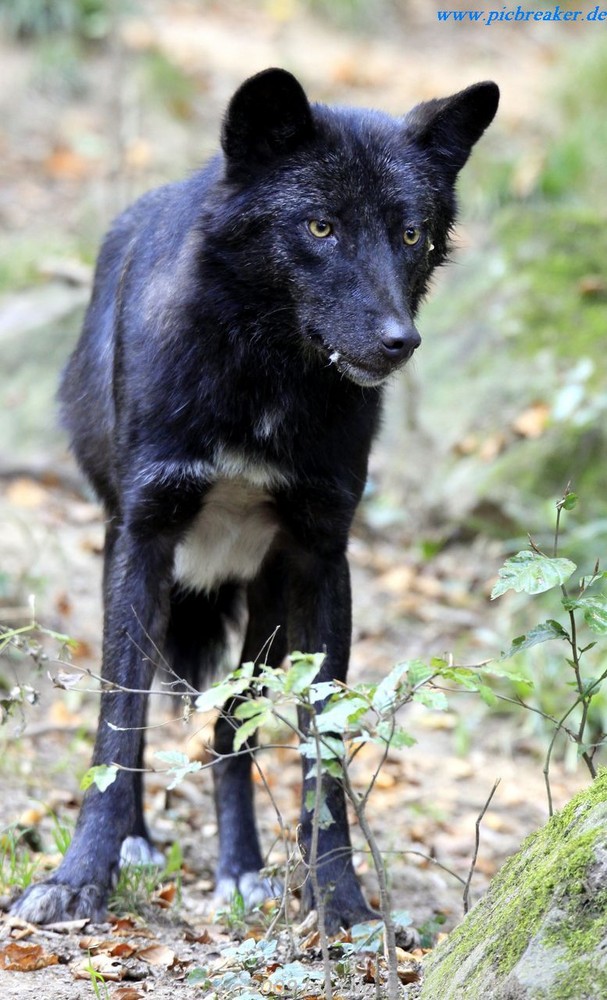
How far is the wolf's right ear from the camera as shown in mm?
3283

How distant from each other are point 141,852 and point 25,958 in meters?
1.17

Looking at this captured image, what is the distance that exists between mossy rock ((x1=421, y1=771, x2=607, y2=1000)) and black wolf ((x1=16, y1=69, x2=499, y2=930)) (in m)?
0.87

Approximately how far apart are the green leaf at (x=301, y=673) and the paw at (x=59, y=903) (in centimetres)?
149

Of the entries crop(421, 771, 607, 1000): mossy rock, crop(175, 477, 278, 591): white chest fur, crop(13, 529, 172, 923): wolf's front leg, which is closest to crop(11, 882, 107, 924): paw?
crop(13, 529, 172, 923): wolf's front leg

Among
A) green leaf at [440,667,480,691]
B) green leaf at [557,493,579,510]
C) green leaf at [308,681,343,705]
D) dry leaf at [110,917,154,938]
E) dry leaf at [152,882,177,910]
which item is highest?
green leaf at [557,493,579,510]

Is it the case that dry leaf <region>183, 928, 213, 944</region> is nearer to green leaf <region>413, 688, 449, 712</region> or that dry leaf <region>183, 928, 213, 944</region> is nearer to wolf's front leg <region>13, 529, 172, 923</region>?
wolf's front leg <region>13, 529, 172, 923</region>

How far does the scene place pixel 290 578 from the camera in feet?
12.6

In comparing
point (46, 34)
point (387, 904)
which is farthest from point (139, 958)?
point (46, 34)

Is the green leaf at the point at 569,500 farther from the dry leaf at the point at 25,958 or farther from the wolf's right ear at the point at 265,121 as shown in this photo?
the dry leaf at the point at 25,958

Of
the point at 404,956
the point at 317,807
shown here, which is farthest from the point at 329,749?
the point at 404,956

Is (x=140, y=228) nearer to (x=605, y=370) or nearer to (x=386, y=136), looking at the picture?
(x=386, y=136)

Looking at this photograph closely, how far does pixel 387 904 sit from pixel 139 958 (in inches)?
35.8

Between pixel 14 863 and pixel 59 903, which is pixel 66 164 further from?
pixel 59 903

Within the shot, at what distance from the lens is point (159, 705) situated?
16.8ft
